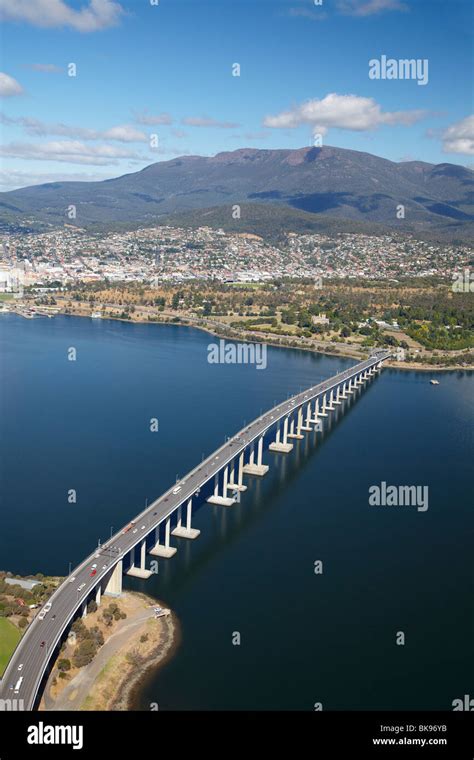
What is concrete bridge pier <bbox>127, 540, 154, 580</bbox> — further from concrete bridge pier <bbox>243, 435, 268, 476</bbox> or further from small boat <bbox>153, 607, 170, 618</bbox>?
concrete bridge pier <bbox>243, 435, 268, 476</bbox>

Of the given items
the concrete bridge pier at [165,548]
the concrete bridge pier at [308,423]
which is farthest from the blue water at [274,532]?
the concrete bridge pier at [308,423]

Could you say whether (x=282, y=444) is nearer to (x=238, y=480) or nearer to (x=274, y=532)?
(x=238, y=480)

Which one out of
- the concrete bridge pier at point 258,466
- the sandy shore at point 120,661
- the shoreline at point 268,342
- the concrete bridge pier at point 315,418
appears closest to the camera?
the sandy shore at point 120,661

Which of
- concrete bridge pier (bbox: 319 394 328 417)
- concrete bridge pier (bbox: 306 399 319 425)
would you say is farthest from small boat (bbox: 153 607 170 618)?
concrete bridge pier (bbox: 319 394 328 417)

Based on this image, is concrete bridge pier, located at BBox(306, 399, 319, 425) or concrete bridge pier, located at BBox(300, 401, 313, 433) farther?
concrete bridge pier, located at BBox(306, 399, 319, 425)

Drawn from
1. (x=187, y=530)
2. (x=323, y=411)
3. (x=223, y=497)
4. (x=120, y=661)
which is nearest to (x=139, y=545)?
(x=187, y=530)

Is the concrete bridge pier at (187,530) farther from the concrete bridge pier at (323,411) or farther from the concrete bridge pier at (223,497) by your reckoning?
the concrete bridge pier at (323,411)
